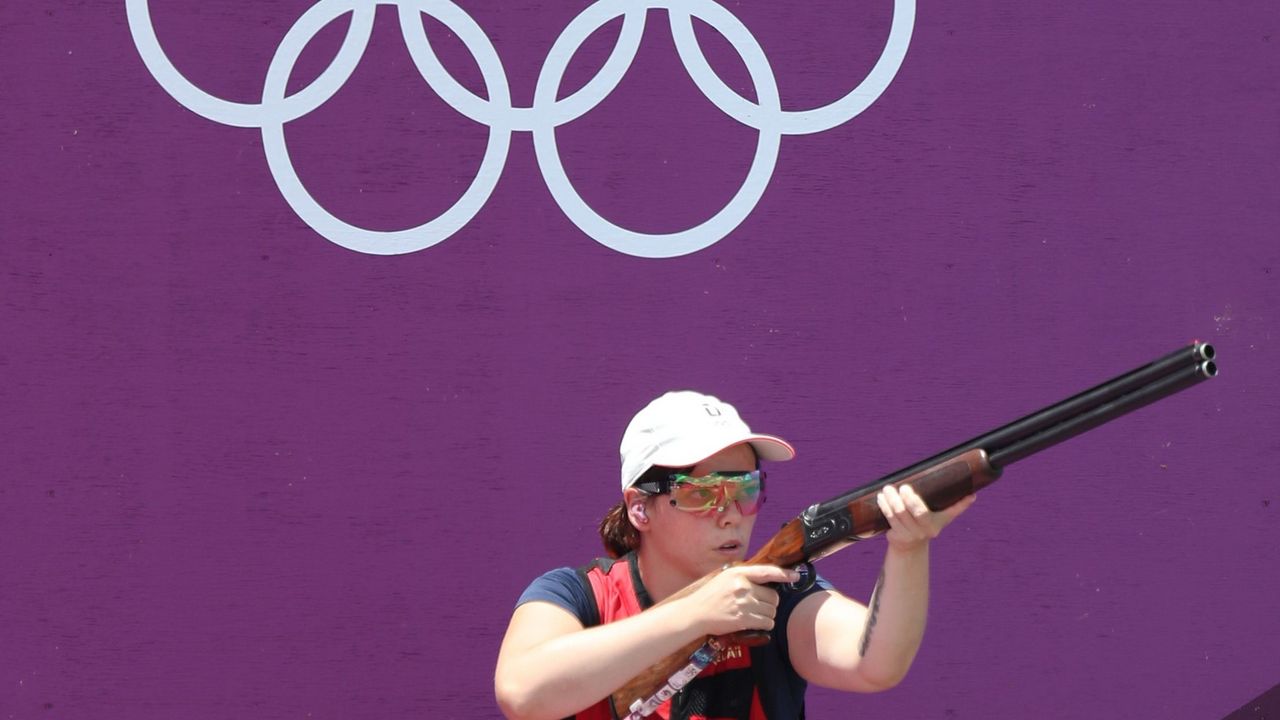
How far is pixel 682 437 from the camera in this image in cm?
307

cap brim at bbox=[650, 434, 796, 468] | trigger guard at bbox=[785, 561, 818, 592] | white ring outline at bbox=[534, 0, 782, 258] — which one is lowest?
trigger guard at bbox=[785, 561, 818, 592]

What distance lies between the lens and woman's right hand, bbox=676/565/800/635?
280 cm

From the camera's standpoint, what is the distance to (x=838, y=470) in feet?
13.3

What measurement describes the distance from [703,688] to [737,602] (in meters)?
Answer: 0.28

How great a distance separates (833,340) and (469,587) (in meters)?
1.19

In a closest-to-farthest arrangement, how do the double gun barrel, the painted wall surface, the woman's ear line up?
1. the double gun barrel
2. the woman's ear
3. the painted wall surface

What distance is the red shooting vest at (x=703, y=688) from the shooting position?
2959mm

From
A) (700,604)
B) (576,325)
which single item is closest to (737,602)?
(700,604)

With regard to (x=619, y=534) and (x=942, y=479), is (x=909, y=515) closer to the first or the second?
(x=942, y=479)

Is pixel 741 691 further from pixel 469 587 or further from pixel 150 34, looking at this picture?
pixel 150 34

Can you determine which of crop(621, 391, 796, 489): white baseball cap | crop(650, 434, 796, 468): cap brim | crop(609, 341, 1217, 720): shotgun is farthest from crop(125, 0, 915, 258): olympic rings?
crop(609, 341, 1217, 720): shotgun

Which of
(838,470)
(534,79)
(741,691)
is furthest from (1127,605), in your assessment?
(534,79)

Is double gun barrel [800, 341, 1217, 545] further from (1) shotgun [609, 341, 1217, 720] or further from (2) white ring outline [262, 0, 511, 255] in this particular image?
(2) white ring outline [262, 0, 511, 255]

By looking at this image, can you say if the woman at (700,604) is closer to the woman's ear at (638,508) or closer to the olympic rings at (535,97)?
the woman's ear at (638,508)
